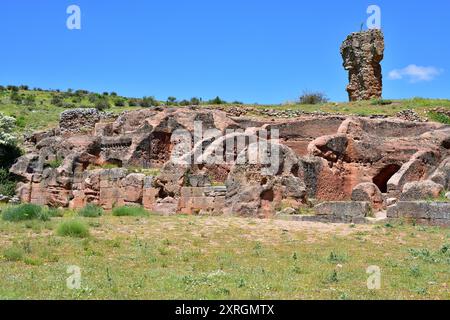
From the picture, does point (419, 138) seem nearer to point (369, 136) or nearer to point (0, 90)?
point (369, 136)

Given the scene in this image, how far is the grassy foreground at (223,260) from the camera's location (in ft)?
22.9

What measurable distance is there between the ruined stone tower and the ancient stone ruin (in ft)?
33.2

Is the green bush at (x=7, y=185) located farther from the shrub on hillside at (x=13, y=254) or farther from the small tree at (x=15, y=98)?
the small tree at (x=15, y=98)

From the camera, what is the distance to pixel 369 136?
19406mm

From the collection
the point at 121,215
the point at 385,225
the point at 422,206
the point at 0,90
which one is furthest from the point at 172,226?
the point at 0,90

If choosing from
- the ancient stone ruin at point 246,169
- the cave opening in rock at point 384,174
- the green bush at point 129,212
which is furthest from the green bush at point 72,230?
the cave opening in rock at point 384,174

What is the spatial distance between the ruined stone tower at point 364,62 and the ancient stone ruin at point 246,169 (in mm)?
10122

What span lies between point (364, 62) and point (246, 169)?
58.6 feet

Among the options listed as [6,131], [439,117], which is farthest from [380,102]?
[6,131]

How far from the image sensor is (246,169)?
52.8 feet

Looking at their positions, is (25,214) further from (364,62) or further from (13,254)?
(364,62)

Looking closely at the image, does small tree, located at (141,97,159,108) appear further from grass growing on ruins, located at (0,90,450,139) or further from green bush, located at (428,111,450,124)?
green bush, located at (428,111,450,124)

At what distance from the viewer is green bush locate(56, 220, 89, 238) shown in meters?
11.2
